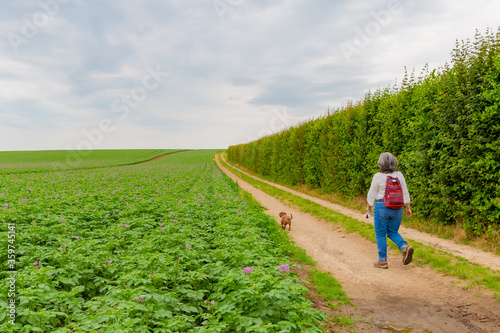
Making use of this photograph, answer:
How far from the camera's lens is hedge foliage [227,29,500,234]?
273 inches

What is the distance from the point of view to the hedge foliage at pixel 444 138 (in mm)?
6938

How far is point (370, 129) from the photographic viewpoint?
12383mm

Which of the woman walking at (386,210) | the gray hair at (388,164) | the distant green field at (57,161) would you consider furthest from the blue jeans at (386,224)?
the distant green field at (57,161)

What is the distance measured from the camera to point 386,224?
Result: 6.00m

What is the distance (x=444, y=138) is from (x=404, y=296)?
5280mm

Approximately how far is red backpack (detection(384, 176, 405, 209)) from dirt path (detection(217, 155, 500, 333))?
1.45m

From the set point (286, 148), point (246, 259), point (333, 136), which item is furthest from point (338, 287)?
point (286, 148)

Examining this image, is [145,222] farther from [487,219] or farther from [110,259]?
[487,219]

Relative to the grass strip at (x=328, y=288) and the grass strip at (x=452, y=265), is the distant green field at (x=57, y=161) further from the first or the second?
the grass strip at (x=452, y=265)

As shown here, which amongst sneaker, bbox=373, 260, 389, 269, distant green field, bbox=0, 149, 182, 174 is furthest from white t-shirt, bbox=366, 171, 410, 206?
distant green field, bbox=0, 149, 182, 174

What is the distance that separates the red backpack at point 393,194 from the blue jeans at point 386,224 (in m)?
0.14

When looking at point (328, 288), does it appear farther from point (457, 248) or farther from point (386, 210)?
point (457, 248)

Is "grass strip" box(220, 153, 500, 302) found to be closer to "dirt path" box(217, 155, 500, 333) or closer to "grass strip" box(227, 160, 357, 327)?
"dirt path" box(217, 155, 500, 333)

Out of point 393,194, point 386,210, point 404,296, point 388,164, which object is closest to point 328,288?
point 404,296
